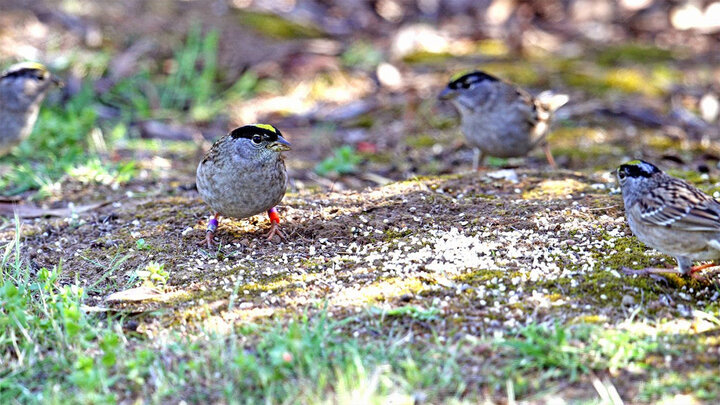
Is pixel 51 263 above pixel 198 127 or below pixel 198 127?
above

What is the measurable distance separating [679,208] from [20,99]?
590cm

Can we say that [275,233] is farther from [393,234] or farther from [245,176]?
[393,234]

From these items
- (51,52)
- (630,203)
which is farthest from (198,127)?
(630,203)

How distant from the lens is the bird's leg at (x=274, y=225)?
5151 mm

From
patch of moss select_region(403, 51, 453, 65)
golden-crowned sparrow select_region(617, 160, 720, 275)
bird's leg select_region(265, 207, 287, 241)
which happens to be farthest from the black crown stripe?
patch of moss select_region(403, 51, 453, 65)

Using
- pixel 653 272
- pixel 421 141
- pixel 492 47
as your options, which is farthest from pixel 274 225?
pixel 492 47

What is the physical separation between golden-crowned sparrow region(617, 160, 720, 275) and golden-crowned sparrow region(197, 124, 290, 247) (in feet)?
7.10

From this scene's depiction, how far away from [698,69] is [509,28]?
2.80 m

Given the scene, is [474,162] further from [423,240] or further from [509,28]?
[509,28]

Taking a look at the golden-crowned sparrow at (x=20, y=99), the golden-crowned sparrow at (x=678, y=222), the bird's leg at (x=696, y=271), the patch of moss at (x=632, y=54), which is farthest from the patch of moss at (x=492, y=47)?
the bird's leg at (x=696, y=271)

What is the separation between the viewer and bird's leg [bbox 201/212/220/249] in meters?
5.09

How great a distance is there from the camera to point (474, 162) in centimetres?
757

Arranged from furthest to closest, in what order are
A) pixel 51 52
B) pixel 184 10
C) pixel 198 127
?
1. pixel 184 10
2. pixel 51 52
3. pixel 198 127

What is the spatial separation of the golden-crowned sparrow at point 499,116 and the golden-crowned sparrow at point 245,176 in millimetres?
2565
